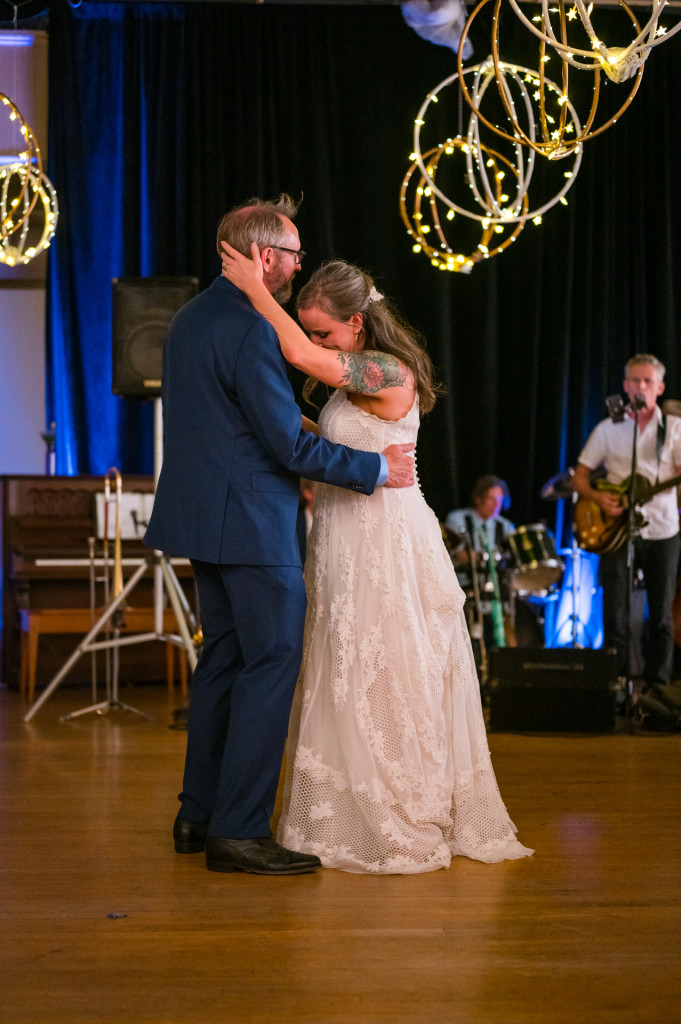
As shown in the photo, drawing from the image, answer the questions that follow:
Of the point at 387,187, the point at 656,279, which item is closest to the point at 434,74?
the point at 387,187

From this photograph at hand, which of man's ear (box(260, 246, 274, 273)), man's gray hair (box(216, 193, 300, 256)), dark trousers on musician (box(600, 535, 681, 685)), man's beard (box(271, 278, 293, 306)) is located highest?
man's gray hair (box(216, 193, 300, 256))

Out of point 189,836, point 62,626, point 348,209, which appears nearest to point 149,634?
point 62,626

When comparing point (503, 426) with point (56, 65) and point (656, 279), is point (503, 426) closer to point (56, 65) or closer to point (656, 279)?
point (656, 279)

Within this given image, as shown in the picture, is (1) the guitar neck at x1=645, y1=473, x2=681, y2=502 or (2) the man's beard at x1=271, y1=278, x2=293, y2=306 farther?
(1) the guitar neck at x1=645, y1=473, x2=681, y2=502

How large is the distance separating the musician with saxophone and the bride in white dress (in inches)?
115

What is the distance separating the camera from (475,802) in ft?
10.0

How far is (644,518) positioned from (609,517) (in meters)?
0.22

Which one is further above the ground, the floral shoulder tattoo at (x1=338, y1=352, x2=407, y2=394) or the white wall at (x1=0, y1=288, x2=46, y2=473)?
the white wall at (x1=0, y1=288, x2=46, y2=473)

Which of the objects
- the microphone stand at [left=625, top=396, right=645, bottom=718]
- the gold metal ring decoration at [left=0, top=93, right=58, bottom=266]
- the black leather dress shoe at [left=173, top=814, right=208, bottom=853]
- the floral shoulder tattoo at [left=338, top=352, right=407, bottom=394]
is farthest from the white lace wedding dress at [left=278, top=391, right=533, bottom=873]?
the microphone stand at [left=625, top=396, right=645, bottom=718]

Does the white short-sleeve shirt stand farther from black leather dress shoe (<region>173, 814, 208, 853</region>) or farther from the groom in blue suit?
black leather dress shoe (<region>173, 814, 208, 853</region>)

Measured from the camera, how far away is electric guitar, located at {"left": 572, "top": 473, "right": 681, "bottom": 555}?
5.81 metres

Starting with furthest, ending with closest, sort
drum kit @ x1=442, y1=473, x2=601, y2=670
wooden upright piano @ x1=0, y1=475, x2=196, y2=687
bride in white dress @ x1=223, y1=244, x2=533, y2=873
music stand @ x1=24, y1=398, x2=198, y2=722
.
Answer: drum kit @ x1=442, y1=473, x2=601, y2=670, wooden upright piano @ x1=0, y1=475, x2=196, y2=687, music stand @ x1=24, y1=398, x2=198, y2=722, bride in white dress @ x1=223, y1=244, x2=533, y2=873

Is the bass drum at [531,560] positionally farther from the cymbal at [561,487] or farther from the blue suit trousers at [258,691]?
the blue suit trousers at [258,691]

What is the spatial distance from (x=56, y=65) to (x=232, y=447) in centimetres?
647
